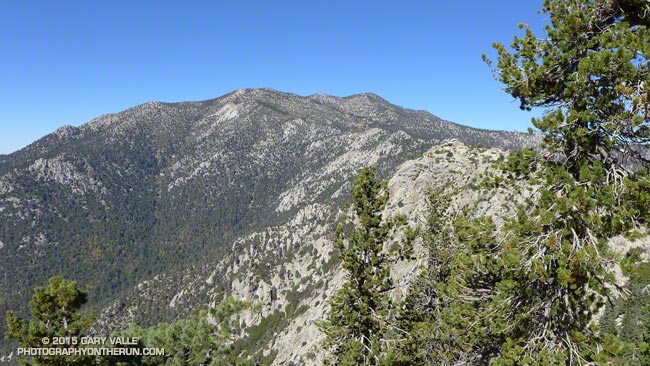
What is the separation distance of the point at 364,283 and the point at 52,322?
15224 mm

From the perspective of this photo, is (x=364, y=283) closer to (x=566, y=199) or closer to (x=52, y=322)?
(x=566, y=199)

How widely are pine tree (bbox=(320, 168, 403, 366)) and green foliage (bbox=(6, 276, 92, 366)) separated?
39.9ft

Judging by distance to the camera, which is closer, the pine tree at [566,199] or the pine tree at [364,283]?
the pine tree at [566,199]

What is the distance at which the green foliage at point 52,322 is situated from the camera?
1758 cm

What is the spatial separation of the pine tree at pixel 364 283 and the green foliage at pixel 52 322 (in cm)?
1216

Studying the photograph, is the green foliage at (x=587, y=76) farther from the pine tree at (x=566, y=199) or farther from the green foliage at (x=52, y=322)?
the green foliage at (x=52, y=322)

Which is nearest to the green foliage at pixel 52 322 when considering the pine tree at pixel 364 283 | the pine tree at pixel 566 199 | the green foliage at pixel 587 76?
the pine tree at pixel 364 283

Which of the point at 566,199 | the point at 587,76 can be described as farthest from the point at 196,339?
the point at 587,76

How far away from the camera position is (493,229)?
10664mm

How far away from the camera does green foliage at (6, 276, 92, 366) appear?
57.7 ft

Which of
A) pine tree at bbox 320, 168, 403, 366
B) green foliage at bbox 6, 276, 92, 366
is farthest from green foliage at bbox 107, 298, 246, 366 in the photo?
pine tree at bbox 320, 168, 403, 366

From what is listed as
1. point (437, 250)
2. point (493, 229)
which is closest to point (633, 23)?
point (493, 229)

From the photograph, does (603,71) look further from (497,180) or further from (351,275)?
(351,275)

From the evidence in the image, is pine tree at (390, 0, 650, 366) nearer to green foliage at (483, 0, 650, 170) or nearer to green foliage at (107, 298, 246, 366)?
green foliage at (483, 0, 650, 170)
